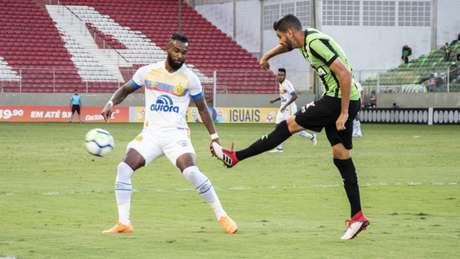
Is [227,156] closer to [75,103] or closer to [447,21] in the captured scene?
[75,103]

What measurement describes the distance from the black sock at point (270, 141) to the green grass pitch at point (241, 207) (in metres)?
0.88

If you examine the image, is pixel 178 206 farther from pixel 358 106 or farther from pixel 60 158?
pixel 60 158

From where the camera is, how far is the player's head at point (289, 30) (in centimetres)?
1165

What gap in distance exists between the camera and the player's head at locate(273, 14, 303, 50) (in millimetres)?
11648

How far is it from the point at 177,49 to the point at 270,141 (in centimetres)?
141

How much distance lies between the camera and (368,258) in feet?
33.1

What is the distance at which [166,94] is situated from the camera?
39.9 ft

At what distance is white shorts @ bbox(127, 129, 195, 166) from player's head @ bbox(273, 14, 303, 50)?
5.18ft

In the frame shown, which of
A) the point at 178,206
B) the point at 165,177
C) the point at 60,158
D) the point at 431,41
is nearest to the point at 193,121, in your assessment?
the point at 431,41

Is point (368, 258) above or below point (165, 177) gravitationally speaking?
above

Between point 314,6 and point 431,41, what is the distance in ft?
24.0

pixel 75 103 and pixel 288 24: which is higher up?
pixel 288 24

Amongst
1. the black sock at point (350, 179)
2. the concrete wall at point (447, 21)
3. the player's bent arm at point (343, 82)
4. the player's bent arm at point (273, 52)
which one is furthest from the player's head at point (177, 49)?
the concrete wall at point (447, 21)

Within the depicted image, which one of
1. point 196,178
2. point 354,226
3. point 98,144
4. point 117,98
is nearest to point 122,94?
point 117,98
